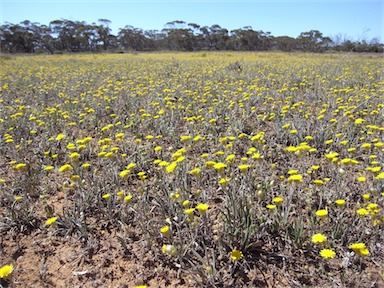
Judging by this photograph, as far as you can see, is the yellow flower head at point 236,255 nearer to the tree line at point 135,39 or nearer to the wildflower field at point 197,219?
the wildflower field at point 197,219

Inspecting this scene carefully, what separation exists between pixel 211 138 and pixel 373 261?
264cm

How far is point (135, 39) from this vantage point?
75.7 m

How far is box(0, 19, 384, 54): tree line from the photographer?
189ft

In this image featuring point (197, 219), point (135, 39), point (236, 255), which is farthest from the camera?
point (135, 39)

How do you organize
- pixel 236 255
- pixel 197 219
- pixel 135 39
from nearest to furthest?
pixel 236 255, pixel 197 219, pixel 135 39

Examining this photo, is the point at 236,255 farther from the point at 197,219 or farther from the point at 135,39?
the point at 135,39

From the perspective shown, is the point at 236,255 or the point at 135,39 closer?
the point at 236,255

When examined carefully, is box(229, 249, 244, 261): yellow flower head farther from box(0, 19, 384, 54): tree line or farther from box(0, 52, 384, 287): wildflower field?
box(0, 19, 384, 54): tree line

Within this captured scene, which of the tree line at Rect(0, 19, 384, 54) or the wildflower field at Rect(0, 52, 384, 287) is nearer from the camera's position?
the wildflower field at Rect(0, 52, 384, 287)

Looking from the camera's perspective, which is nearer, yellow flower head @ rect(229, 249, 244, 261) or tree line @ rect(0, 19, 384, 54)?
yellow flower head @ rect(229, 249, 244, 261)

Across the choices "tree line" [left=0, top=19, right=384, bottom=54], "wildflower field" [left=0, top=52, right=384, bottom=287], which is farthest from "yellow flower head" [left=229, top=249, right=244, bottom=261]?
"tree line" [left=0, top=19, right=384, bottom=54]

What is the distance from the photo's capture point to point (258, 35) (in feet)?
230

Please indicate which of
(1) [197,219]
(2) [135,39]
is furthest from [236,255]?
(2) [135,39]

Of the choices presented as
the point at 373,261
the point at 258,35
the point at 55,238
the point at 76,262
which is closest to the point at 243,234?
the point at 373,261
